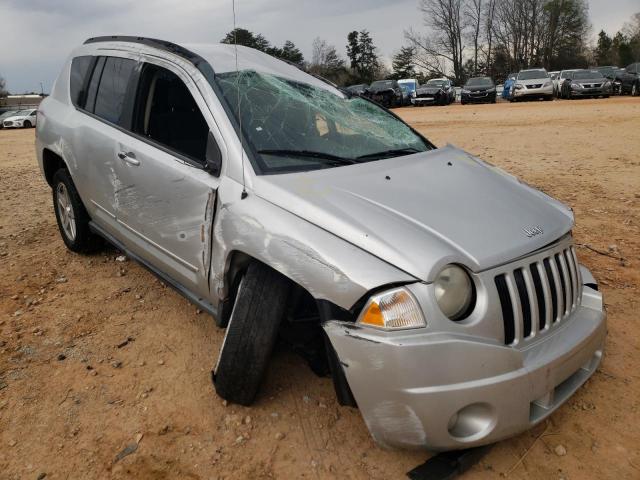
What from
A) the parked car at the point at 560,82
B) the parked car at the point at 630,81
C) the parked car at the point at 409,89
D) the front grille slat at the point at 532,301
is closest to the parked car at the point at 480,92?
the parked car at the point at 560,82

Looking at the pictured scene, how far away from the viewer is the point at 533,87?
23328mm

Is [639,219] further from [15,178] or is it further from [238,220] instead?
[15,178]

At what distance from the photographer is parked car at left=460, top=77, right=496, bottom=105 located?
1006 inches

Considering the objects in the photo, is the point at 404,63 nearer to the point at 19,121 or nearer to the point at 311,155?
the point at 19,121

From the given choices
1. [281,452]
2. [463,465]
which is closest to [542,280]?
[463,465]

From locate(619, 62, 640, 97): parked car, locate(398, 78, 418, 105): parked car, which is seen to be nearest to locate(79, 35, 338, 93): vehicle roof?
locate(619, 62, 640, 97): parked car

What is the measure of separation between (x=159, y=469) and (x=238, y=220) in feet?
3.79

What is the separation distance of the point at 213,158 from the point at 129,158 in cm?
90

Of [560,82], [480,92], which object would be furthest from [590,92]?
[480,92]

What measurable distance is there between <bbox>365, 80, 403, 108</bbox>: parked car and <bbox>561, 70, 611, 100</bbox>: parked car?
781 cm

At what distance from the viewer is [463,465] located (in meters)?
2.23

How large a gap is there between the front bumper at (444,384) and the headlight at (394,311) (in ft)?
0.11

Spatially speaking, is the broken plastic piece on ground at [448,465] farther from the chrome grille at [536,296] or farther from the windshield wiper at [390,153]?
the windshield wiper at [390,153]

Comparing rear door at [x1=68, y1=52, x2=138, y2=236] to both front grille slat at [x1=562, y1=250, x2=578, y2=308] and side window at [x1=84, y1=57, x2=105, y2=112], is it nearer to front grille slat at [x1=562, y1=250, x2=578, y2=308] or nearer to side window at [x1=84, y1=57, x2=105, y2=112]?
side window at [x1=84, y1=57, x2=105, y2=112]
